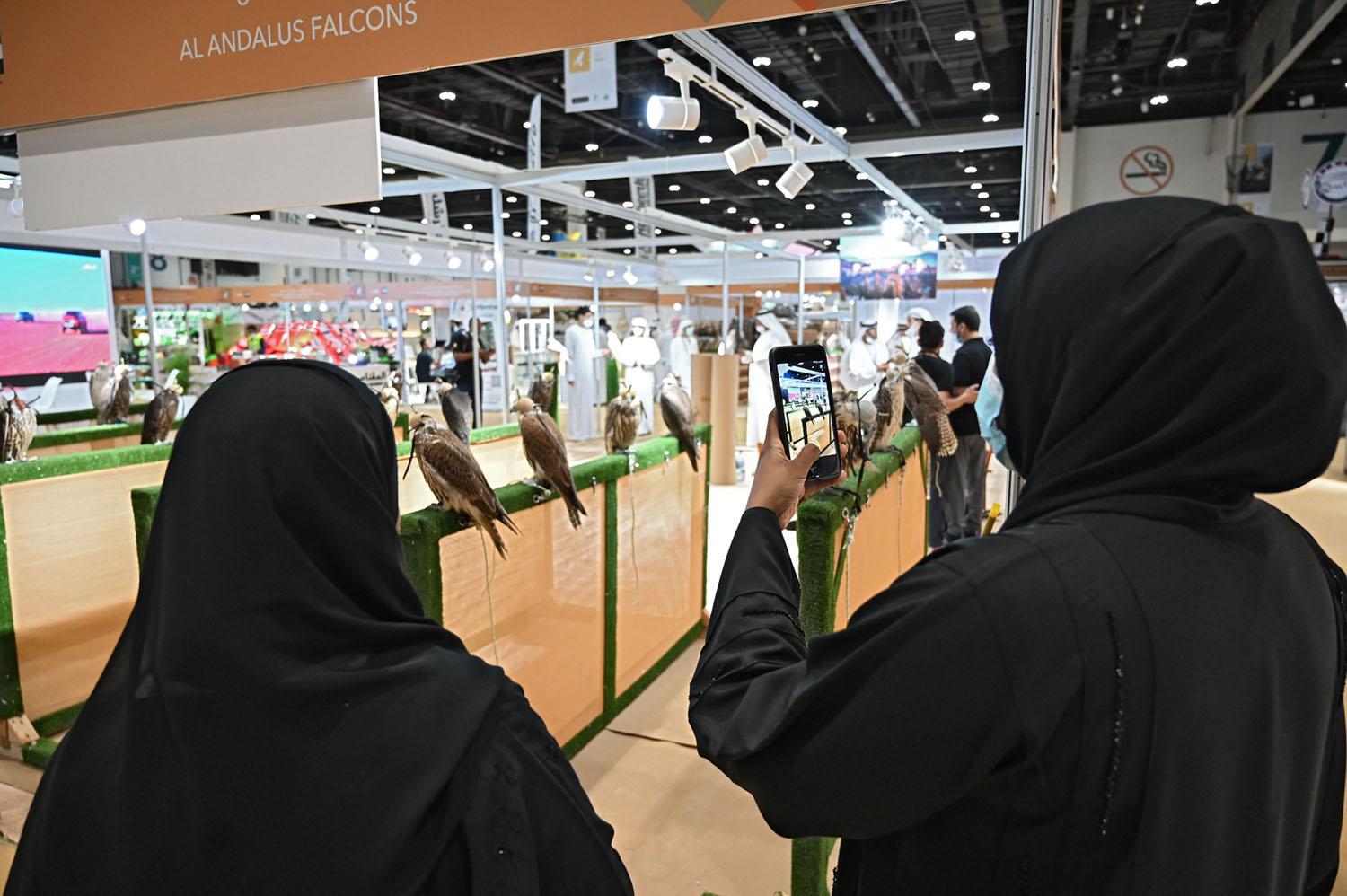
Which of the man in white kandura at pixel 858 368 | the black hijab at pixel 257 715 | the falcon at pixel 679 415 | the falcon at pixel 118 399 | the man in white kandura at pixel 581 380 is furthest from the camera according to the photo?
the man in white kandura at pixel 581 380

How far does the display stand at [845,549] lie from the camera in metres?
2.15

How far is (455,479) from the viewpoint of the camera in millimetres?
2385

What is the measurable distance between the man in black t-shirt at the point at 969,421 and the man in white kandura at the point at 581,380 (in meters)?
6.64

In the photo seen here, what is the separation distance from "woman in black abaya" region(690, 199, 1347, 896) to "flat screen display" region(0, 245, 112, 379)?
964cm

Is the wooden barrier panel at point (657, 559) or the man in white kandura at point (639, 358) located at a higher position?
the man in white kandura at point (639, 358)

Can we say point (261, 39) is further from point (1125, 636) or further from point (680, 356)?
point (680, 356)

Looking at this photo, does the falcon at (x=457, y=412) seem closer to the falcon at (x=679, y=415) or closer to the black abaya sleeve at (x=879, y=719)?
the falcon at (x=679, y=415)

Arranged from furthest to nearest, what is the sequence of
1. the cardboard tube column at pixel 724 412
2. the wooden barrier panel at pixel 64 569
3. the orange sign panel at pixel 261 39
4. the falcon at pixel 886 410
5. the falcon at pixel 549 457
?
the cardboard tube column at pixel 724 412 < the falcon at pixel 886 410 < the wooden barrier panel at pixel 64 569 < the falcon at pixel 549 457 < the orange sign panel at pixel 261 39

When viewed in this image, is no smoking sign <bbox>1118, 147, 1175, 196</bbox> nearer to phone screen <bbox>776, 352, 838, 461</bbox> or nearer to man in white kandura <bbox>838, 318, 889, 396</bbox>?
man in white kandura <bbox>838, 318, 889, 396</bbox>

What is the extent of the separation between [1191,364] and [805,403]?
80 centimetres

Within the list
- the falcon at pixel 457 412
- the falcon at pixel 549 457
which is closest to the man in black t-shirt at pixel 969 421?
the falcon at pixel 457 412

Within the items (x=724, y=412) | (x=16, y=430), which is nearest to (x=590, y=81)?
(x=16, y=430)

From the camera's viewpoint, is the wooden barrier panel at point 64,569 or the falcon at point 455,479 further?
the wooden barrier panel at point 64,569

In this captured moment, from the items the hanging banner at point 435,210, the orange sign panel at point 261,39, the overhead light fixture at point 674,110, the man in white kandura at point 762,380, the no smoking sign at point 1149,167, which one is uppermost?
Answer: the no smoking sign at point 1149,167
